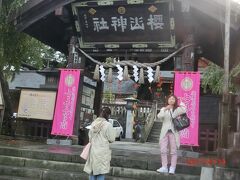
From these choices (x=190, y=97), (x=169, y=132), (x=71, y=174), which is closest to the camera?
(x=169, y=132)

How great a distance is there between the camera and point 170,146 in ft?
25.5

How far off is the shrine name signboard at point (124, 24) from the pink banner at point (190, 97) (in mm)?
1417

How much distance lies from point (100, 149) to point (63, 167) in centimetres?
246

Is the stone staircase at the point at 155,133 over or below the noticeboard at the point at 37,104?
below

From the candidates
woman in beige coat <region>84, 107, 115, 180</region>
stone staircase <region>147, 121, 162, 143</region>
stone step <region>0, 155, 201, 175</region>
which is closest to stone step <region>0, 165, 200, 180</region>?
stone step <region>0, 155, 201, 175</region>

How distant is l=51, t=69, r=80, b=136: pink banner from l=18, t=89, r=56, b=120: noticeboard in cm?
110

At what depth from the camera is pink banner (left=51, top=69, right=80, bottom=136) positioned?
13.3m

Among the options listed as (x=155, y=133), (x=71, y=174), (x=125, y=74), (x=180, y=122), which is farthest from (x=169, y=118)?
(x=155, y=133)

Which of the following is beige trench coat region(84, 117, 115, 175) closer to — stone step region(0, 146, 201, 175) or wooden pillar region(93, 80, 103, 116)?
stone step region(0, 146, 201, 175)

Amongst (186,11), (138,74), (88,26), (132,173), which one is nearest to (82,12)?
(88,26)

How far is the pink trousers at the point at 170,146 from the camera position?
302 inches

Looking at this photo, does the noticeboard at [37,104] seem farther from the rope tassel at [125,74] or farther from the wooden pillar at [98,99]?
the rope tassel at [125,74]

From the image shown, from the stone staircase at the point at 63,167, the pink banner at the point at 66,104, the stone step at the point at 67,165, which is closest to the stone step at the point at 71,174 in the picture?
the stone staircase at the point at 63,167

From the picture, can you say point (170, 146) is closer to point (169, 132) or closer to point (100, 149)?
point (169, 132)
